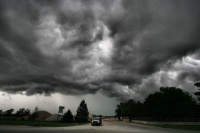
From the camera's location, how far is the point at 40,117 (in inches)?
3140

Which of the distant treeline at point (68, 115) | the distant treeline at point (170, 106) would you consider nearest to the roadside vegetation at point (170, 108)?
the distant treeline at point (170, 106)

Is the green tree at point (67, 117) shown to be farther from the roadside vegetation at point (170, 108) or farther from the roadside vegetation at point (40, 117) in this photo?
the roadside vegetation at point (170, 108)

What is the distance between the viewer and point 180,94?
58.5 metres

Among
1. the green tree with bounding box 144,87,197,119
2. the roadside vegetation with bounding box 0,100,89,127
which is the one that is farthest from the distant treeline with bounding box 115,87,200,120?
the roadside vegetation with bounding box 0,100,89,127

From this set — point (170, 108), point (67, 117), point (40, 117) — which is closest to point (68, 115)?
point (67, 117)

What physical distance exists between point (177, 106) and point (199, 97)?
15402 mm

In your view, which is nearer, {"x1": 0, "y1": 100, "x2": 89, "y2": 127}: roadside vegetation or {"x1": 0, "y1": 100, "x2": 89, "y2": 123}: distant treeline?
{"x1": 0, "y1": 100, "x2": 89, "y2": 127}: roadside vegetation

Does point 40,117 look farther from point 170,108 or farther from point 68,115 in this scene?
point 170,108

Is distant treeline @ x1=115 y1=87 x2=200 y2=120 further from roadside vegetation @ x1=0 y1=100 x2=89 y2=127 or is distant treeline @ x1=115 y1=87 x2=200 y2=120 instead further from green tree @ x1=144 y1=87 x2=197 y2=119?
roadside vegetation @ x1=0 y1=100 x2=89 y2=127

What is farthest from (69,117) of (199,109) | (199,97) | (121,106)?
(121,106)

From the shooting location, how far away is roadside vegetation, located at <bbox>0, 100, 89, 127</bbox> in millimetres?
28117

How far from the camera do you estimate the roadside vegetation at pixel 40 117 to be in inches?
1107

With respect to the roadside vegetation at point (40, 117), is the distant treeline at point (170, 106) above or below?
above

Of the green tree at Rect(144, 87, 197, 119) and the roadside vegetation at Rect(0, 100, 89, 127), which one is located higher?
the green tree at Rect(144, 87, 197, 119)
